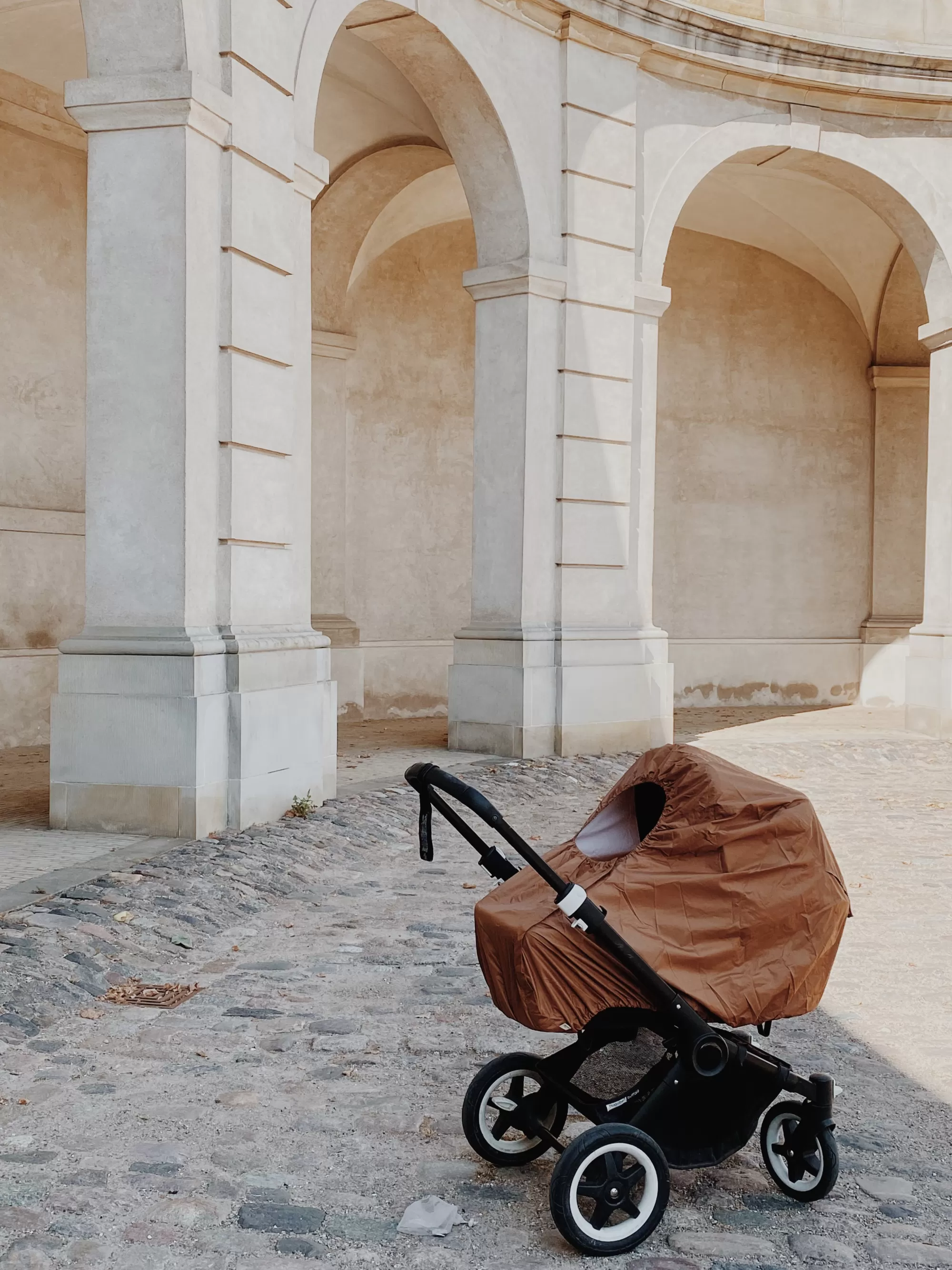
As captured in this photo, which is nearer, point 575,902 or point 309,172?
point 575,902

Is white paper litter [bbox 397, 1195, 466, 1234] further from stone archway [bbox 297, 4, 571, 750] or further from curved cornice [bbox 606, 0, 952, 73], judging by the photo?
curved cornice [bbox 606, 0, 952, 73]

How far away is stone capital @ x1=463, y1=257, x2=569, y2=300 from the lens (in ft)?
34.0

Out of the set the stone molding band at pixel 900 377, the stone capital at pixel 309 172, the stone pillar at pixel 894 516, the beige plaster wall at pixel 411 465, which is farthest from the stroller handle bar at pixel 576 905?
the stone molding band at pixel 900 377

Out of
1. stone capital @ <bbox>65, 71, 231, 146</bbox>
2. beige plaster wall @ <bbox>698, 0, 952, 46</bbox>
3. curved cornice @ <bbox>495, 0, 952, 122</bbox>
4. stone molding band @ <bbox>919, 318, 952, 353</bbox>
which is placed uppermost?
beige plaster wall @ <bbox>698, 0, 952, 46</bbox>

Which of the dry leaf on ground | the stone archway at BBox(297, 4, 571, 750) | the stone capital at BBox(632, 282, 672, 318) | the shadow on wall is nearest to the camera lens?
the dry leaf on ground

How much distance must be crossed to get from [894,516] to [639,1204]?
15.0 m

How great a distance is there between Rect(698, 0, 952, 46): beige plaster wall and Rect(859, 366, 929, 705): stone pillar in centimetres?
492

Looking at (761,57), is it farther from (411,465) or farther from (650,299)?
(411,465)

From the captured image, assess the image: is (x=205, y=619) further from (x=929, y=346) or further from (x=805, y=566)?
(x=805, y=566)

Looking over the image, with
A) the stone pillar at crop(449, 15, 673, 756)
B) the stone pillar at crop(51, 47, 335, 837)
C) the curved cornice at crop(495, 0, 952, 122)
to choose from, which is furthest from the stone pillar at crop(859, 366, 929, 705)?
the stone pillar at crop(51, 47, 335, 837)

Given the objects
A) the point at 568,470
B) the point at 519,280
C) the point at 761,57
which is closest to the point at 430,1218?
the point at 568,470

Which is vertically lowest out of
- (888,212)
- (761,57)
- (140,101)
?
(140,101)

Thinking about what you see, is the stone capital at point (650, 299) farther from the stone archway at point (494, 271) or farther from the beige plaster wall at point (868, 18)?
the beige plaster wall at point (868, 18)

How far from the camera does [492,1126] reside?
320cm
